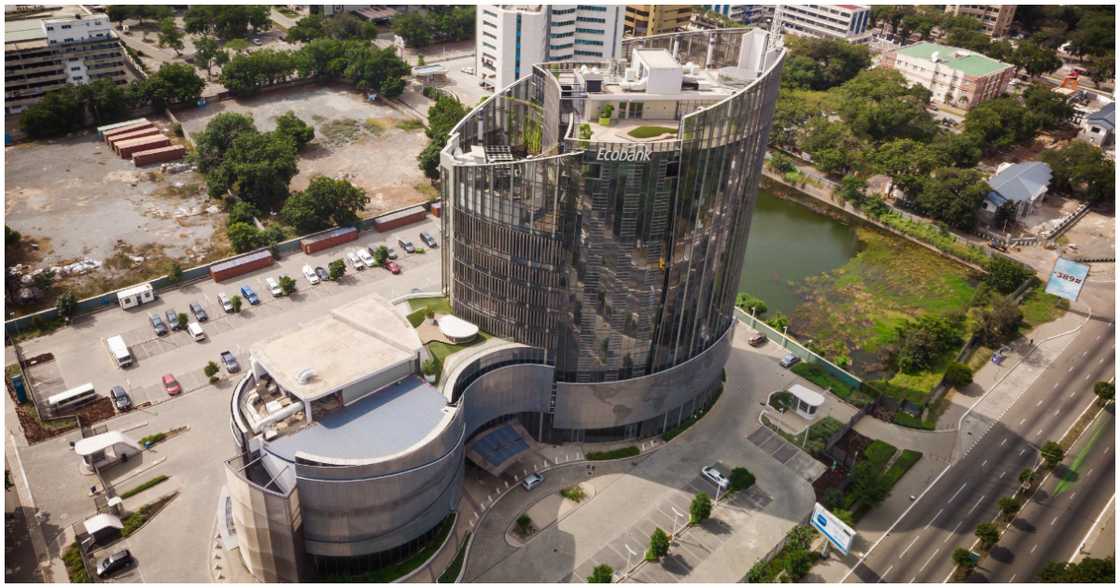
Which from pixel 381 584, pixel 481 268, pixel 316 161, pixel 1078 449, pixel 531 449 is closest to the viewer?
pixel 381 584

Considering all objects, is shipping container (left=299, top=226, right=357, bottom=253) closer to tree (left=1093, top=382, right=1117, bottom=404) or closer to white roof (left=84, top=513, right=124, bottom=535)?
white roof (left=84, top=513, right=124, bottom=535)

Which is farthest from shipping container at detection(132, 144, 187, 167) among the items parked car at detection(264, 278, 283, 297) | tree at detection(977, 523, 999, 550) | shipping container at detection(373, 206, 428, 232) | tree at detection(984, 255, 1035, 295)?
tree at detection(984, 255, 1035, 295)

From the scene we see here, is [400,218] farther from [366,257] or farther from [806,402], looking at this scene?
[806,402]

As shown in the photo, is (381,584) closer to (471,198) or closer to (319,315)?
(471,198)

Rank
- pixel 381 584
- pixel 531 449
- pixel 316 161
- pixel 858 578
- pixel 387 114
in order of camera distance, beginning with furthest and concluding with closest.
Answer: pixel 387 114 < pixel 316 161 < pixel 531 449 < pixel 858 578 < pixel 381 584

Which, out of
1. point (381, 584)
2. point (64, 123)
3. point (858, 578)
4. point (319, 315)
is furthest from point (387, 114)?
point (858, 578)

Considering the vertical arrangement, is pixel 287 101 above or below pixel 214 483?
above
